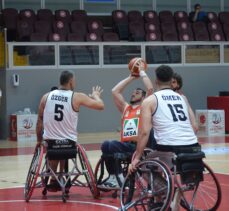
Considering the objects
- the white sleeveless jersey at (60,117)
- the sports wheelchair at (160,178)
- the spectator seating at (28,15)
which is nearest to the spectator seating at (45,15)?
the spectator seating at (28,15)

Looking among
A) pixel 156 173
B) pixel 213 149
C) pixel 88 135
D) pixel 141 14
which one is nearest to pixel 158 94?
pixel 156 173

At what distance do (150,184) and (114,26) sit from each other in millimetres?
14842

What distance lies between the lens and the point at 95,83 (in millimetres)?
20250

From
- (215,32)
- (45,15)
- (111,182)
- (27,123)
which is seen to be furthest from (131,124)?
(215,32)

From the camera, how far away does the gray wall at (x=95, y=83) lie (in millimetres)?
19281

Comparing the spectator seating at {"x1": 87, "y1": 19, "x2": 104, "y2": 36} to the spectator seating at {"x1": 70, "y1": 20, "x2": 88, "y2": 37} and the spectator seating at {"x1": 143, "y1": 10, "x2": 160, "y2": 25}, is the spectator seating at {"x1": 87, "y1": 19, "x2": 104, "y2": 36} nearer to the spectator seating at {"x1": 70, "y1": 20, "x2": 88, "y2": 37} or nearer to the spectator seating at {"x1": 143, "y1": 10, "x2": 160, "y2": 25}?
the spectator seating at {"x1": 70, "y1": 20, "x2": 88, "y2": 37}

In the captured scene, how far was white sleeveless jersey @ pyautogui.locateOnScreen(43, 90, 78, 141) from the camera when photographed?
9.45 meters

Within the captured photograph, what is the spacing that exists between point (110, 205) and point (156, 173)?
1991 mm

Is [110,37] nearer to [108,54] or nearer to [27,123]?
[108,54]

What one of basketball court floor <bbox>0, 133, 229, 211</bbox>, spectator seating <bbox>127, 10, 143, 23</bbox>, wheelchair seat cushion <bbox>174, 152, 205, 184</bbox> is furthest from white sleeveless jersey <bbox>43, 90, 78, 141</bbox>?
spectator seating <bbox>127, 10, 143, 23</bbox>

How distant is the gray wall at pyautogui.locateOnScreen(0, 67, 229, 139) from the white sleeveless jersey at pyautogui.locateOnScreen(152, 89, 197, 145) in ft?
40.5

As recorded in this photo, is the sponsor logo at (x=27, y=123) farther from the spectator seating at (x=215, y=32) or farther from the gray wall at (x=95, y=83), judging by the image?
the spectator seating at (x=215, y=32)

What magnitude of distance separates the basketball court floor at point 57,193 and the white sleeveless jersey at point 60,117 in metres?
0.87

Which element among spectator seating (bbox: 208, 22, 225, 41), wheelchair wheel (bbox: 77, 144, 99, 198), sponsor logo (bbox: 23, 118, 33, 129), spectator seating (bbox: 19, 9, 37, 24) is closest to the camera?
wheelchair wheel (bbox: 77, 144, 99, 198)
